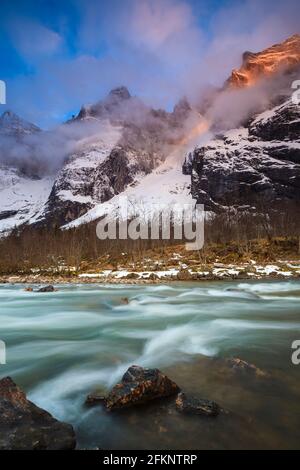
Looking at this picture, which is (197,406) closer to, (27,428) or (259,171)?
(27,428)

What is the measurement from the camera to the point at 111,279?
37.0 metres

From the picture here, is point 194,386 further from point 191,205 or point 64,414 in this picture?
point 191,205

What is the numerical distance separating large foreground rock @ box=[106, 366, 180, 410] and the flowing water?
0.23m

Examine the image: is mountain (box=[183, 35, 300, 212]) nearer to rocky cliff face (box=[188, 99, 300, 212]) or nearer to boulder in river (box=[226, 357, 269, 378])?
rocky cliff face (box=[188, 99, 300, 212])

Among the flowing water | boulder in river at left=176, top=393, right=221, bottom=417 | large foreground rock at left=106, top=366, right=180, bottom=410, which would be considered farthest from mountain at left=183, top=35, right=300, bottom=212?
boulder in river at left=176, top=393, right=221, bottom=417

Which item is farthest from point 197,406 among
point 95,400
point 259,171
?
point 259,171

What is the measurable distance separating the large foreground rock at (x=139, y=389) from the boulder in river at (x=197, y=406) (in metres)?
0.40

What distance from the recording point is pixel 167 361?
376 inches

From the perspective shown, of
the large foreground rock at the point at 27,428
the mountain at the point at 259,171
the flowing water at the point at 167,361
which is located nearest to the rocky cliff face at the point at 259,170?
the mountain at the point at 259,171

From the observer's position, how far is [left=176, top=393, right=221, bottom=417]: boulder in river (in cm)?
617

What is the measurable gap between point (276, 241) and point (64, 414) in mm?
57113

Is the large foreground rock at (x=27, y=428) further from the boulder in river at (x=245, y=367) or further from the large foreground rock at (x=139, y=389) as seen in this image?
the boulder in river at (x=245, y=367)

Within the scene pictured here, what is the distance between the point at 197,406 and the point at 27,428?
2730 mm

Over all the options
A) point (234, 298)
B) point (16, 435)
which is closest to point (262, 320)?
point (234, 298)
